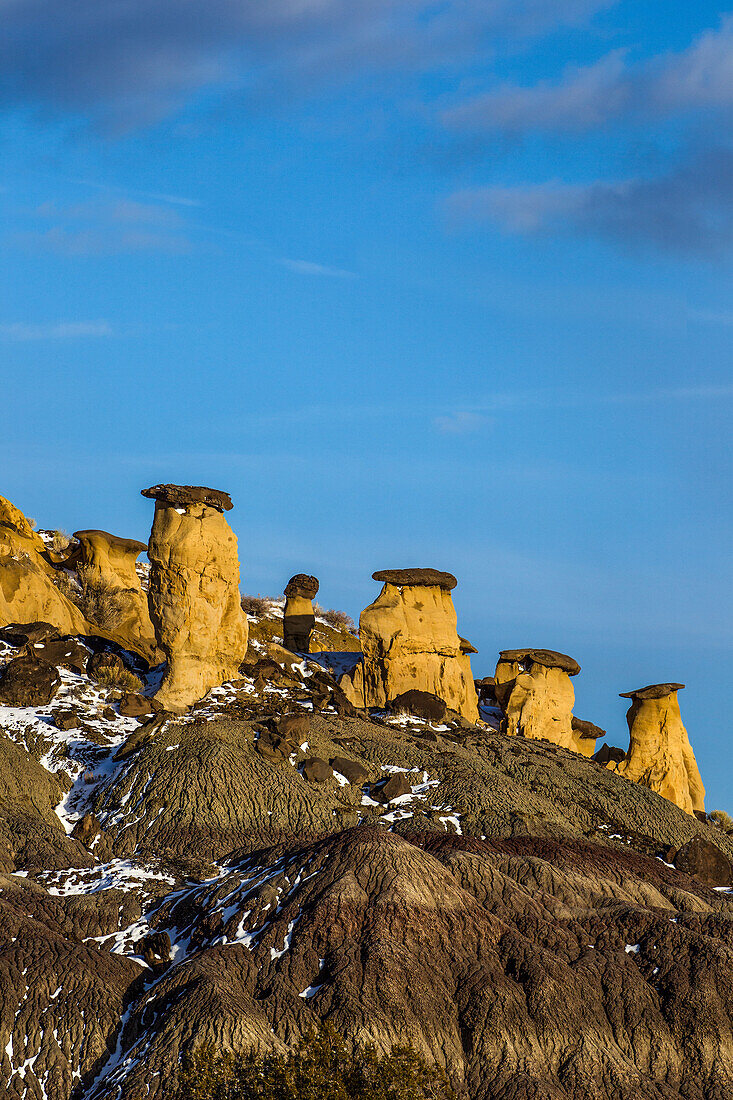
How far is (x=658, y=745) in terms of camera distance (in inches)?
2019

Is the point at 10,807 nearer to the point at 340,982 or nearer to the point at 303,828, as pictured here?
the point at 303,828

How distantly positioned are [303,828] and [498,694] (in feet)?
56.5

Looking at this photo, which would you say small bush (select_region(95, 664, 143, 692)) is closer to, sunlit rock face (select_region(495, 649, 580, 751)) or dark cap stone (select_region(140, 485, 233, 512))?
dark cap stone (select_region(140, 485, 233, 512))

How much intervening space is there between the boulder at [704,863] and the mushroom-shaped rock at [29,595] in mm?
23159

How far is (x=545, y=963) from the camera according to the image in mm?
25203

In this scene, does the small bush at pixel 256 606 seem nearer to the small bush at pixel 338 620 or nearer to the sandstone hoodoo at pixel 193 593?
the small bush at pixel 338 620

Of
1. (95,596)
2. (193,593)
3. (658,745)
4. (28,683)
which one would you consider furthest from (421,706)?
(95,596)

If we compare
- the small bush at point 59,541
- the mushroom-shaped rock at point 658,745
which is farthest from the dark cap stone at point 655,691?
the small bush at point 59,541

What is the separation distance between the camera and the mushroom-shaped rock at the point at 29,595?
2008 inches

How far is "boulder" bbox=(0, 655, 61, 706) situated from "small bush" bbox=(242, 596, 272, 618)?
80.9ft

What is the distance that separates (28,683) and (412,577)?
13597mm

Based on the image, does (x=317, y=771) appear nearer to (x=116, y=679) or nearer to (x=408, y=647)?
(x=116, y=679)

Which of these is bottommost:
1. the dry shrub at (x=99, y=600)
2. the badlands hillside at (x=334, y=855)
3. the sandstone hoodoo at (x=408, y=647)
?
the badlands hillside at (x=334, y=855)

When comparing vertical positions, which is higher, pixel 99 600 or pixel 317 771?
pixel 99 600
